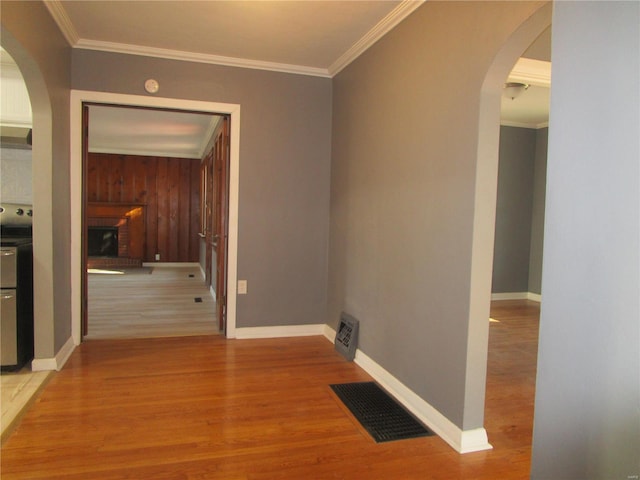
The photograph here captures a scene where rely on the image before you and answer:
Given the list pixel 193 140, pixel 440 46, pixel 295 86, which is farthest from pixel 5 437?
pixel 193 140

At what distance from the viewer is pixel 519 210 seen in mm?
6312

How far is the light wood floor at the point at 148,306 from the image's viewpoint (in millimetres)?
4082

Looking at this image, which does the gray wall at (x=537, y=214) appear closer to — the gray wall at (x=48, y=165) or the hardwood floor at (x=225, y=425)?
the hardwood floor at (x=225, y=425)

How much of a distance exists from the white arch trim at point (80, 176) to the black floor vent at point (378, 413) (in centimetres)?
151

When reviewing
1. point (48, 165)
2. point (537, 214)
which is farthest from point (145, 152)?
point (537, 214)

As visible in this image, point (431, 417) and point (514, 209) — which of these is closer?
point (431, 417)

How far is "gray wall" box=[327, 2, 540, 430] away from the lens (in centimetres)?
210

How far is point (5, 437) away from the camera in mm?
2084

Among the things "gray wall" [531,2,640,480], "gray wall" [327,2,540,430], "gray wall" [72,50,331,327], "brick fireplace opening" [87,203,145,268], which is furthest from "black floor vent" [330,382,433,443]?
"brick fireplace opening" [87,203,145,268]

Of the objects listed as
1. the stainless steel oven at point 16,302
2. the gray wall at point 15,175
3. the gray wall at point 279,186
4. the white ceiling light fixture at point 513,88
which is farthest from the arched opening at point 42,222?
the white ceiling light fixture at point 513,88

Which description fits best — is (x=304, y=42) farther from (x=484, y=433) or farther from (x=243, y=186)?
(x=484, y=433)

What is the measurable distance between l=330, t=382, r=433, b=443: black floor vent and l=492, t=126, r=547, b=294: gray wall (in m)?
4.14

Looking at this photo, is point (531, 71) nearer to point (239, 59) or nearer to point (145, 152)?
point (239, 59)

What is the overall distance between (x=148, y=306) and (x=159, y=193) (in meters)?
4.53
